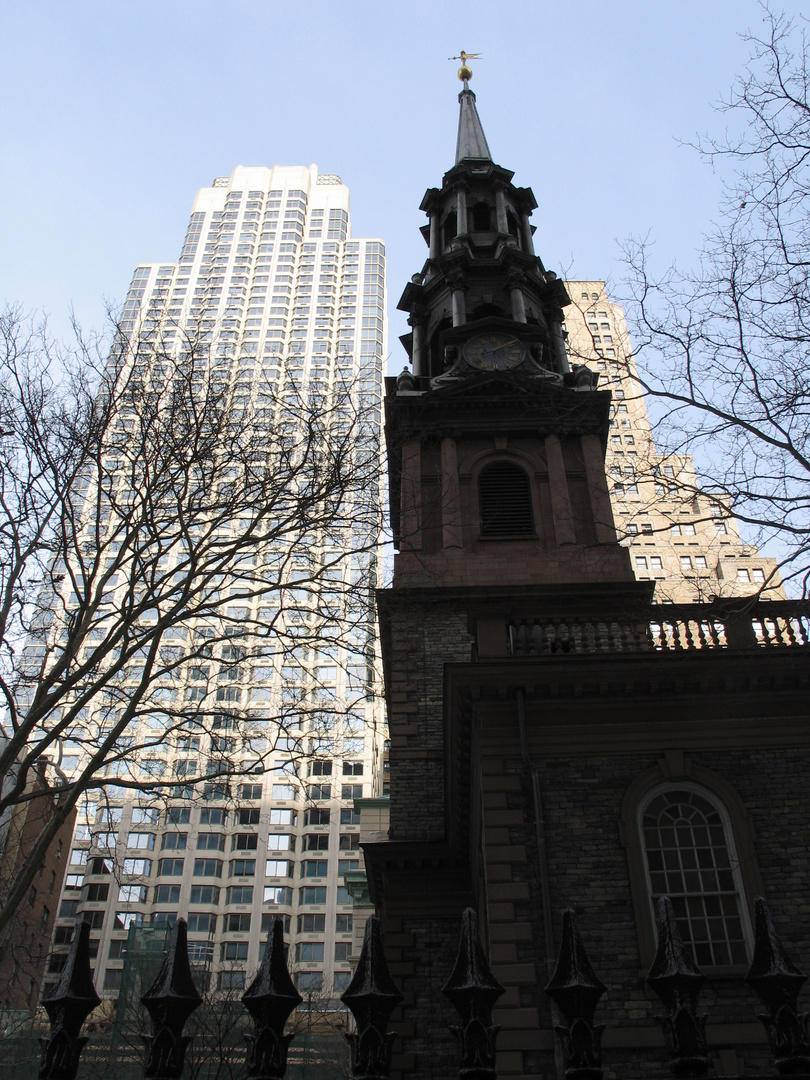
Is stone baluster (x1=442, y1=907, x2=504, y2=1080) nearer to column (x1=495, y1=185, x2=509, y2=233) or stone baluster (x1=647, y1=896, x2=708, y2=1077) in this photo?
stone baluster (x1=647, y1=896, x2=708, y2=1077)

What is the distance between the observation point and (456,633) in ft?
75.6

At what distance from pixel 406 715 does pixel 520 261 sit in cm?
1991

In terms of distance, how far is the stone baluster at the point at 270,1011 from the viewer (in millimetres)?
3480

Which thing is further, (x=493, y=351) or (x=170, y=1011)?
(x=493, y=351)

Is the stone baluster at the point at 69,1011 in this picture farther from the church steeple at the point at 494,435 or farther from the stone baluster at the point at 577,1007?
the church steeple at the point at 494,435

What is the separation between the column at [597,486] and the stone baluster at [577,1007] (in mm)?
20744

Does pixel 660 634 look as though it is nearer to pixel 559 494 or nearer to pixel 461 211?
pixel 559 494

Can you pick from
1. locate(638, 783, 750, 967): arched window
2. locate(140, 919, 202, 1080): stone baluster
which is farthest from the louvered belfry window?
locate(140, 919, 202, 1080): stone baluster

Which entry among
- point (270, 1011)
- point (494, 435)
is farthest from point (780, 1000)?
point (494, 435)

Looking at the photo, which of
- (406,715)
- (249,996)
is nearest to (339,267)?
(406,715)

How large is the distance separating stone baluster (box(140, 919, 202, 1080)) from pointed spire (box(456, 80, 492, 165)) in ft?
135

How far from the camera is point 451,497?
25719 mm

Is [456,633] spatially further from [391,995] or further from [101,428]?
[391,995]

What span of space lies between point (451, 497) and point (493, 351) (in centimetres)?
703
